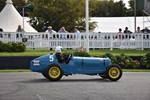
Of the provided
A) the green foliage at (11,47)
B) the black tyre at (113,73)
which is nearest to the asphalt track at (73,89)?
the black tyre at (113,73)

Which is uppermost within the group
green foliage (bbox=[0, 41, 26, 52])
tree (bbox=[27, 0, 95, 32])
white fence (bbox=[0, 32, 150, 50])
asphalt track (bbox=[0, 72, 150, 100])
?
tree (bbox=[27, 0, 95, 32])

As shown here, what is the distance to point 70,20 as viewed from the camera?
159 feet

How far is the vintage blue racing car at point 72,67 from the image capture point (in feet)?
55.7

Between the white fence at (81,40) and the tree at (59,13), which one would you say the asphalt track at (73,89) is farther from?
the tree at (59,13)

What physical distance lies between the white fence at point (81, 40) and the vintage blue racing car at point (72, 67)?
12.5 metres

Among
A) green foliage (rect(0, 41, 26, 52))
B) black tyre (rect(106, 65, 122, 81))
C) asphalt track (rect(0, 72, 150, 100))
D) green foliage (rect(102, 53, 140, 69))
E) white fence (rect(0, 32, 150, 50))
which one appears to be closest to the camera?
asphalt track (rect(0, 72, 150, 100))

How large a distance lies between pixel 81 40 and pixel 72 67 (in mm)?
13208

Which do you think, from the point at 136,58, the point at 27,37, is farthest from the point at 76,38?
the point at 136,58

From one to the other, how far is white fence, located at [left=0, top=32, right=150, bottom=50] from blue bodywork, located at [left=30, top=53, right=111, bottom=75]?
41.0 ft

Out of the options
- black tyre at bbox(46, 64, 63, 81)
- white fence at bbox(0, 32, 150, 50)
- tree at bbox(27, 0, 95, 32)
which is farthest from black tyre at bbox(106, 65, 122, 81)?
tree at bbox(27, 0, 95, 32)

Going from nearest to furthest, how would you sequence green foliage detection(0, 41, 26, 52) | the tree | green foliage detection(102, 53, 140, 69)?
green foliage detection(102, 53, 140, 69) < green foliage detection(0, 41, 26, 52) < the tree

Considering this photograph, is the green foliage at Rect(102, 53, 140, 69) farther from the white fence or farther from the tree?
the tree

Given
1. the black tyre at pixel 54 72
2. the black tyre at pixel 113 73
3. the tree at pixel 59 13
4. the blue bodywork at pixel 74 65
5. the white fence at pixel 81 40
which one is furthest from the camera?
the tree at pixel 59 13

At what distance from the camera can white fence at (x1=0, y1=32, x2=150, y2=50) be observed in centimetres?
3055
